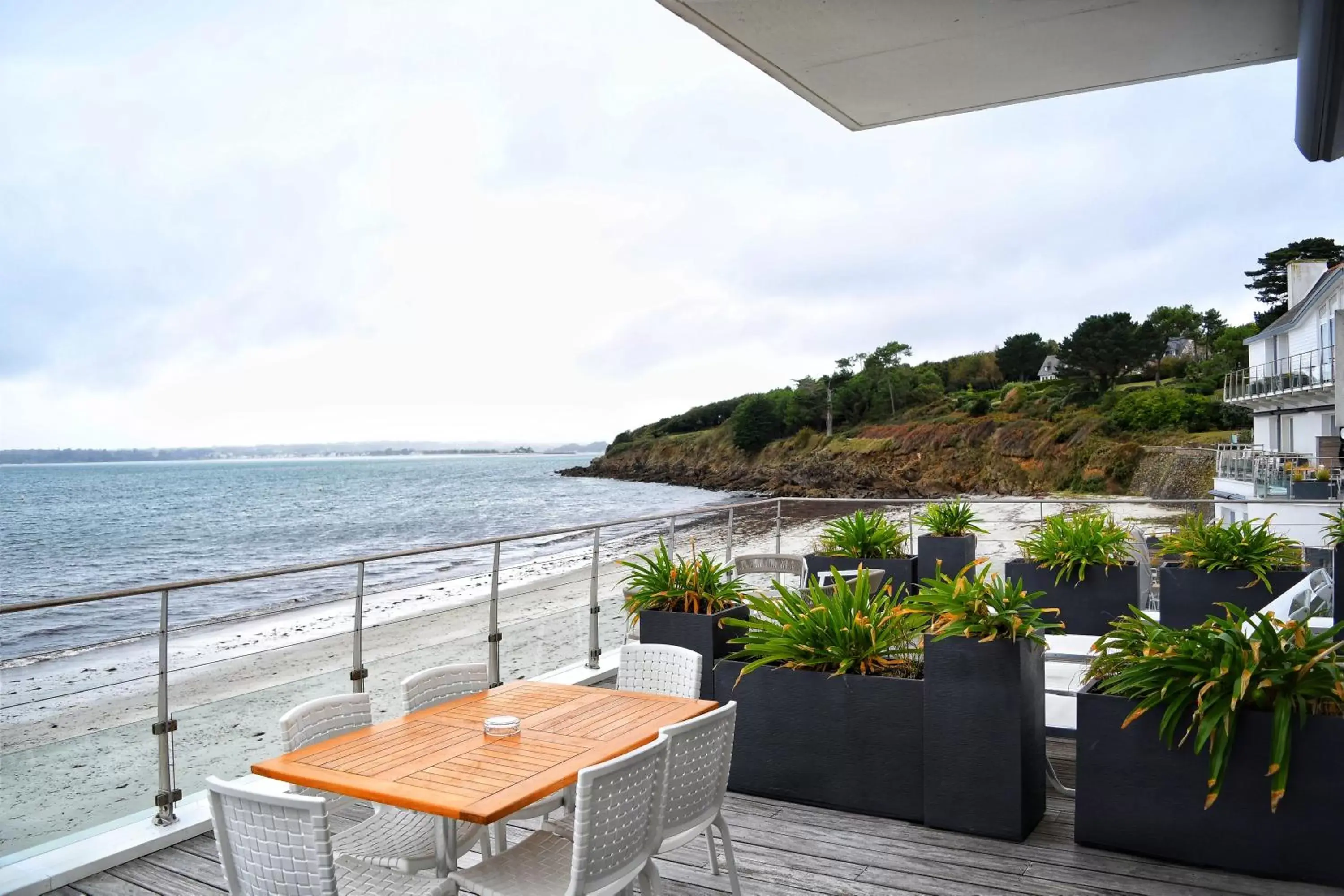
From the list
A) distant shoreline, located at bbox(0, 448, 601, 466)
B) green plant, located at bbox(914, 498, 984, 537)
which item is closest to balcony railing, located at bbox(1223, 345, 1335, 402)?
green plant, located at bbox(914, 498, 984, 537)

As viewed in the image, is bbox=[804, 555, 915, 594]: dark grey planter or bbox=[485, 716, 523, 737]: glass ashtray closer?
bbox=[485, 716, 523, 737]: glass ashtray

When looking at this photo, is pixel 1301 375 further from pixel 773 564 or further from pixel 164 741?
pixel 164 741

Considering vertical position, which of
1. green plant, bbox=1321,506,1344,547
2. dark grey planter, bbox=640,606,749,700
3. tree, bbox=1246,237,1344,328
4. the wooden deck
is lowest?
the wooden deck

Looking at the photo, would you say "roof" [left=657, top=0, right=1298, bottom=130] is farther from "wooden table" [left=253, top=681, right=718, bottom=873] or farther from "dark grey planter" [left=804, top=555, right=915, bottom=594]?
"dark grey planter" [left=804, top=555, right=915, bottom=594]

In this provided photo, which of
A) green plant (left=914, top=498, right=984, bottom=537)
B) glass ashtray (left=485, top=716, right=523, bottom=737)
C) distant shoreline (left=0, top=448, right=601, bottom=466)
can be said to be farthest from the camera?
distant shoreline (left=0, top=448, right=601, bottom=466)

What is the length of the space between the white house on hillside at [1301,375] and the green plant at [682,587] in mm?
26447

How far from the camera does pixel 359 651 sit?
4824 mm

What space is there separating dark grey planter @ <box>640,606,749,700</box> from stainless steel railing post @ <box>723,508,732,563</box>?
2.23 meters

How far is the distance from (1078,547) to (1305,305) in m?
33.4

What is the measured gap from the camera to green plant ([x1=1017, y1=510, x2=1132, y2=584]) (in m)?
7.05

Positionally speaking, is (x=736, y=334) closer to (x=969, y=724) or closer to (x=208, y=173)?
(x=208, y=173)

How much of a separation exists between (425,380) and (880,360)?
3118 centimetres

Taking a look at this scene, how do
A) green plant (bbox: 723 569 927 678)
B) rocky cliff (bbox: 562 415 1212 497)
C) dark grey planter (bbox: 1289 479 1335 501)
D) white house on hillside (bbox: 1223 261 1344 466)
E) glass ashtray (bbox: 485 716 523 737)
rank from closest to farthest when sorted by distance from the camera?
glass ashtray (bbox: 485 716 523 737)
green plant (bbox: 723 569 927 678)
dark grey planter (bbox: 1289 479 1335 501)
white house on hillside (bbox: 1223 261 1344 466)
rocky cliff (bbox: 562 415 1212 497)

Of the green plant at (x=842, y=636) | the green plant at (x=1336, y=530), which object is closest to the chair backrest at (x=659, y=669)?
the green plant at (x=842, y=636)
